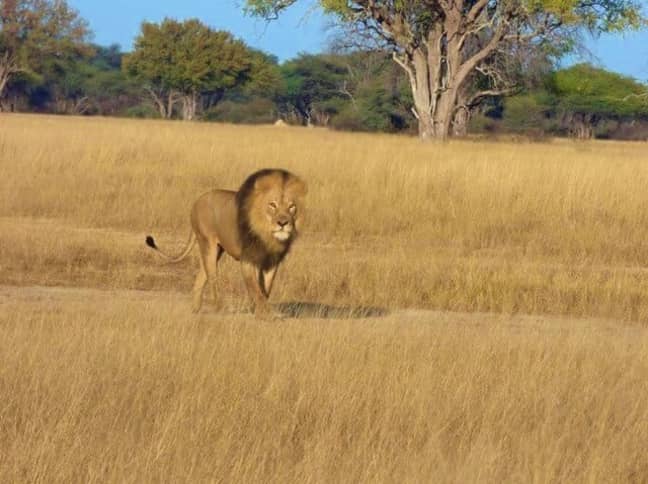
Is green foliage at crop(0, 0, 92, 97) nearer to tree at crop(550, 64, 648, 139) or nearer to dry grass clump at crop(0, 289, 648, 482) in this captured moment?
tree at crop(550, 64, 648, 139)

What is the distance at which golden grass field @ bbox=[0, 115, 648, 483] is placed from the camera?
4.85 meters

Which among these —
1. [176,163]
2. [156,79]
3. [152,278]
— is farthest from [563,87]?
[152,278]

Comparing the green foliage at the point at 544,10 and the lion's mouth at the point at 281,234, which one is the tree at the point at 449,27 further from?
the lion's mouth at the point at 281,234

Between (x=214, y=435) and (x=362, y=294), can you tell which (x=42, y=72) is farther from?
(x=214, y=435)

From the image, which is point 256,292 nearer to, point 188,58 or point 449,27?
point 449,27

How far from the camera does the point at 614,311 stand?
31.9 ft

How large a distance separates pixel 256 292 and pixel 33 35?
55883 mm

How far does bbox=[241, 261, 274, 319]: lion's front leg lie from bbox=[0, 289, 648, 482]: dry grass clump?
1.28 feet

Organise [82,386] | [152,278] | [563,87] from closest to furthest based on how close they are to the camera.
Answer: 1. [82,386]
2. [152,278]
3. [563,87]

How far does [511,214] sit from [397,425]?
8994mm

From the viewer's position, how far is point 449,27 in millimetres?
31703

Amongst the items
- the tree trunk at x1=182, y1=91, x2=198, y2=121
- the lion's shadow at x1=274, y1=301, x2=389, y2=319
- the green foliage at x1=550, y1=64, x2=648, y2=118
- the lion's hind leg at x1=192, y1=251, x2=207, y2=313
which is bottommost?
the lion's shadow at x1=274, y1=301, x2=389, y2=319

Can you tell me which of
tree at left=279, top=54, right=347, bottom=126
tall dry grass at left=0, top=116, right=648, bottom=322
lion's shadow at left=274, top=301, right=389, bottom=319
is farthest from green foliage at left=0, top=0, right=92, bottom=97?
lion's shadow at left=274, top=301, right=389, bottom=319

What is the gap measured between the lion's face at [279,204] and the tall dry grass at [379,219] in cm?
198
